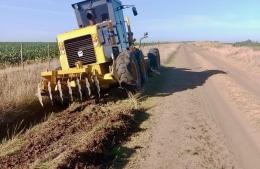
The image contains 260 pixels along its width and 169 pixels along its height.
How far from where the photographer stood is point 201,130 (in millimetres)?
8727

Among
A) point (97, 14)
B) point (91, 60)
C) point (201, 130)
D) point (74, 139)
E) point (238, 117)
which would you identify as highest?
point (97, 14)

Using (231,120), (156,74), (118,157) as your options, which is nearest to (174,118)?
(231,120)

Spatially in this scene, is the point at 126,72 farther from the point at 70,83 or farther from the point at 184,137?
the point at 184,137

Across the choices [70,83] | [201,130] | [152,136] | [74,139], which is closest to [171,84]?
[70,83]

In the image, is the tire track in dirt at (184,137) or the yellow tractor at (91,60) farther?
the yellow tractor at (91,60)

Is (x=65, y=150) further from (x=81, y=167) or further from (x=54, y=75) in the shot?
(x=54, y=75)

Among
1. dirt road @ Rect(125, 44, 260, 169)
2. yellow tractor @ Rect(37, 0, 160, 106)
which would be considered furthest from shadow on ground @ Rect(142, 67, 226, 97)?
yellow tractor @ Rect(37, 0, 160, 106)

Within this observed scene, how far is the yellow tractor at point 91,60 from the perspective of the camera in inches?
462

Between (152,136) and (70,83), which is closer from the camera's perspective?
(152,136)

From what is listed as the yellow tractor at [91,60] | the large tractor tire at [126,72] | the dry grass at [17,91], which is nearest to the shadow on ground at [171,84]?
the yellow tractor at [91,60]

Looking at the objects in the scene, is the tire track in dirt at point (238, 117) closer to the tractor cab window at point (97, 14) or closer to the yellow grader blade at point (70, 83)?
the yellow grader blade at point (70, 83)

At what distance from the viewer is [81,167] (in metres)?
6.47

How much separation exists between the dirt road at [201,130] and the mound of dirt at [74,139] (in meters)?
0.50

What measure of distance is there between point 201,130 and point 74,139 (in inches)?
103
